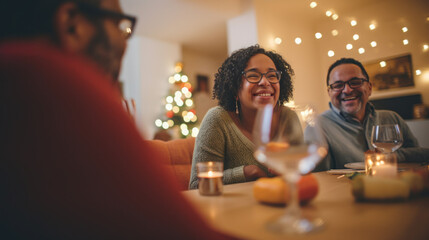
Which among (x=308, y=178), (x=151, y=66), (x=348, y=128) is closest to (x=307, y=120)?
(x=308, y=178)

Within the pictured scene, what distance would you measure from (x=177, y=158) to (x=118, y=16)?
1.09 metres

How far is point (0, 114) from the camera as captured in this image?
29 cm

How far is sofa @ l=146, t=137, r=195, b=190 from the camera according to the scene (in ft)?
4.65

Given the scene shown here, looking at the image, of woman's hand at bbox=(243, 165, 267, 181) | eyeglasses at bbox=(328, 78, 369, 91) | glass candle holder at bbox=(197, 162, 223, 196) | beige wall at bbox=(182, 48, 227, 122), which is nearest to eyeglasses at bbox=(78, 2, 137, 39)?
glass candle holder at bbox=(197, 162, 223, 196)

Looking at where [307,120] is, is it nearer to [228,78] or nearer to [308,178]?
[308,178]

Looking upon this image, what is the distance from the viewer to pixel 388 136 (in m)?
0.98

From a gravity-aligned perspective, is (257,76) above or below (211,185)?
above

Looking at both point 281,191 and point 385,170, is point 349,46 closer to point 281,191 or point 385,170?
point 385,170

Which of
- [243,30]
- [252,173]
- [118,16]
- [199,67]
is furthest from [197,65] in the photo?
[118,16]

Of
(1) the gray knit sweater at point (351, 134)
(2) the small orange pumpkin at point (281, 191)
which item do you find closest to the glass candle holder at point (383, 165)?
(2) the small orange pumpkin at point (281, 191)

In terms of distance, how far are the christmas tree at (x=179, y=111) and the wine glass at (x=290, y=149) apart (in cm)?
435

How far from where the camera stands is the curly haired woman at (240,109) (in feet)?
3.67

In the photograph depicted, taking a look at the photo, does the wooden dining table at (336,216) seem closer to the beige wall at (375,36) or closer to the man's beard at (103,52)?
the man's beard at (103,52)

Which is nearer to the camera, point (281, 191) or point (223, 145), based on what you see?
point (281, 191)
